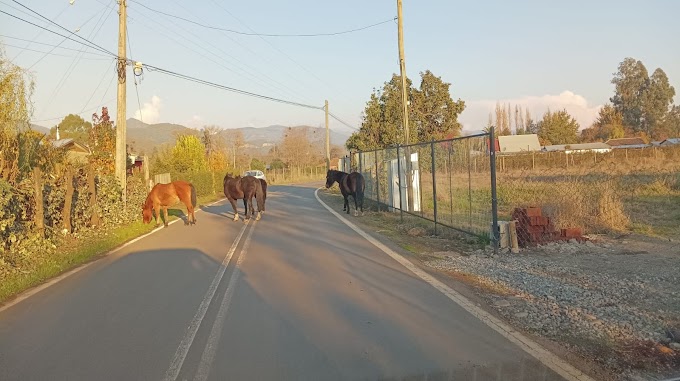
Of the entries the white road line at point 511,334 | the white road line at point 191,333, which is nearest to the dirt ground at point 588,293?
the white road line at point 511,334

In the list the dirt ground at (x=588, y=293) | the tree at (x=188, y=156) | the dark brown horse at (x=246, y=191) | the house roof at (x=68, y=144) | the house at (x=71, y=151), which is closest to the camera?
the dirt ground at (x=588, y=293)

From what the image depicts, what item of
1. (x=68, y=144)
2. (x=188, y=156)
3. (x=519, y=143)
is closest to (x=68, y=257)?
(x=68, y=144)

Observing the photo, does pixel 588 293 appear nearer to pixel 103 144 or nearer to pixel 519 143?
pixel 103 144

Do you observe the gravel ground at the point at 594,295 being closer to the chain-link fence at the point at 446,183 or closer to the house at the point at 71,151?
the chain-link fence at the point at 446,183

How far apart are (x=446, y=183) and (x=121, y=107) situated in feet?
41.3

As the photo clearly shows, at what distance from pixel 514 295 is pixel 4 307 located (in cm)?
708

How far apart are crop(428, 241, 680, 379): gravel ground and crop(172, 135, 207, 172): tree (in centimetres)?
3686

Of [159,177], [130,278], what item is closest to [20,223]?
[130,278]

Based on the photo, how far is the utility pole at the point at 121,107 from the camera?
20016mm

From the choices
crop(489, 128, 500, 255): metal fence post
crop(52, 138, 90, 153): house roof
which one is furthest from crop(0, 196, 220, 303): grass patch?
crop(52, 138, 90, 153): house roof

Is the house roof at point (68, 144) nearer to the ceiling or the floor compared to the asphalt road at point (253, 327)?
nearer to the ceiling

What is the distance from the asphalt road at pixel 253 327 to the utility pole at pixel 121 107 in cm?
972

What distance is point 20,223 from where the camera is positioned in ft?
37.9

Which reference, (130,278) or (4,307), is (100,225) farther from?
(4,307)
